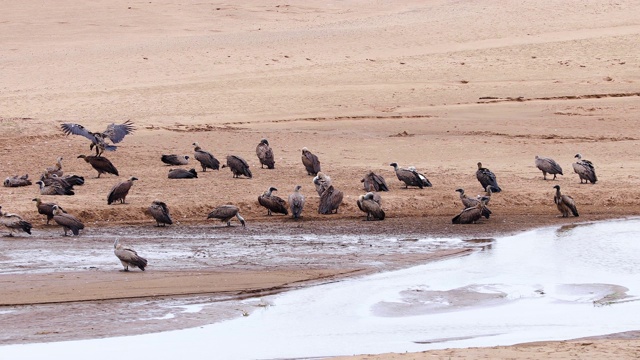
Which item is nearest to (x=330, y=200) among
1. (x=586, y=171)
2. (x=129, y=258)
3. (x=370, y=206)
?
(x=370, y=206)

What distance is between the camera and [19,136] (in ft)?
67.1

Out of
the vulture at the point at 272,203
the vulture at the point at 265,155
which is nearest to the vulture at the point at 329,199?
the vulture at the point at 272,203

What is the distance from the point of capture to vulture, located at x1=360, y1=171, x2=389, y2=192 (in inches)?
667

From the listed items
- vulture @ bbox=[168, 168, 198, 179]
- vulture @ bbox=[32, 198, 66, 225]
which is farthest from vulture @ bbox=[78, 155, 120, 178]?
vulture @ bbox=[32, 198, 66, 225]

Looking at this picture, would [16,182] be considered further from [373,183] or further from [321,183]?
[373,183]

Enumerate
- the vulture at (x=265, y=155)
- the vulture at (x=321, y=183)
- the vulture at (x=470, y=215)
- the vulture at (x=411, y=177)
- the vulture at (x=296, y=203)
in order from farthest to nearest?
the vulture at (x=265, y=155)
the vulture at (x=411, y=177)
the vulture at (x=321, y=183)
the vulture at (x=296, y=203)
the vulture at (x=470, y=215)

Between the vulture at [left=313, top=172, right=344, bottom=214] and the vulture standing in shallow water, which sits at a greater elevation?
the vulture standing in shallow water

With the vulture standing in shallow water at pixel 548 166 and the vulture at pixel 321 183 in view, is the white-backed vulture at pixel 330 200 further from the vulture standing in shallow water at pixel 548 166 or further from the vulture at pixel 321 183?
the vulture standing in shallow water at pixel 548 166

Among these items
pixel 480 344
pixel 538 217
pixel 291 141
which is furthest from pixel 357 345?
pixel 291 141

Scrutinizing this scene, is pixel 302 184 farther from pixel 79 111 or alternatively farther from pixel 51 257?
pixel 79 111

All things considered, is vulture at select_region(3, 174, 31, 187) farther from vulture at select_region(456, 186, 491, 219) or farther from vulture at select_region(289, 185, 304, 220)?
vulture at select_region(456, 186, 491, 219)

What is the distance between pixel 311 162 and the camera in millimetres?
17984

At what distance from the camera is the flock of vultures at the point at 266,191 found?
15.0m

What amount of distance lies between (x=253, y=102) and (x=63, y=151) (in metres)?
5.26
